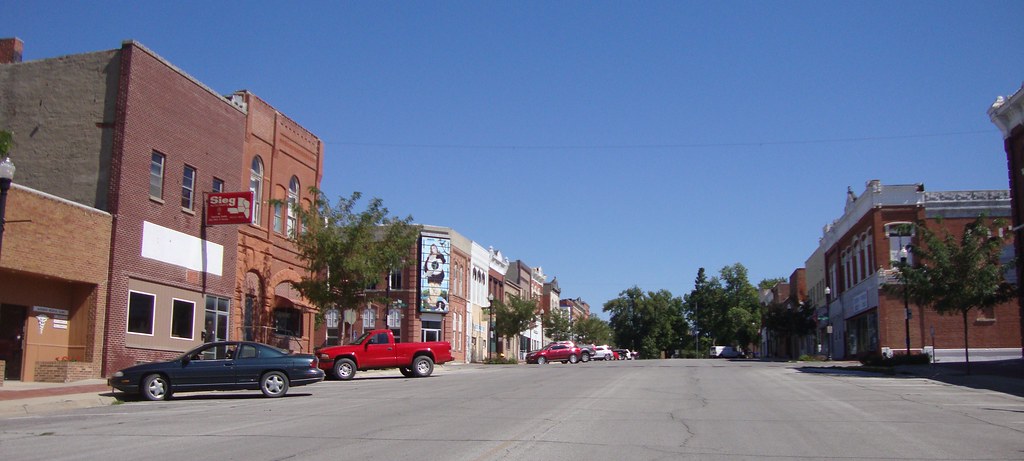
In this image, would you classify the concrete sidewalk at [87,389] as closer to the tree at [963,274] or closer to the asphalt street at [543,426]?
the asphalt street at [543,426]

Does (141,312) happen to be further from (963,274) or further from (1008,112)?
(1008,112)

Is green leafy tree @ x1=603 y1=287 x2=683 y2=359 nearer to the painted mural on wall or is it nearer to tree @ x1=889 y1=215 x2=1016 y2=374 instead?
the painted mural on wall

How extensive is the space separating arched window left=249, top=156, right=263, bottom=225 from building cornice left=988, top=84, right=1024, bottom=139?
31356 millimetres

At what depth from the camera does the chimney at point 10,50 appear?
102ft

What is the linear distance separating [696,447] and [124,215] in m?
21.2

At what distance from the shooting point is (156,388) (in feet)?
67.7

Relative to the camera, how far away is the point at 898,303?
49.4 metres

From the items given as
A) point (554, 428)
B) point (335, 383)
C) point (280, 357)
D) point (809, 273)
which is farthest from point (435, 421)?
point (809, 273)

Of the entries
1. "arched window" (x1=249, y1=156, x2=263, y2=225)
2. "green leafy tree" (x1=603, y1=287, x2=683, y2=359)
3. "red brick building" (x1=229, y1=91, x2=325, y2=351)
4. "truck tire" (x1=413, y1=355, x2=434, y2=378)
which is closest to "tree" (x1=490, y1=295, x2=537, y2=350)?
"red brick building" (x1=229, y1=91, x2=325, y2=351)

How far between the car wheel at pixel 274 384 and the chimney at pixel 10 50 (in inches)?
710

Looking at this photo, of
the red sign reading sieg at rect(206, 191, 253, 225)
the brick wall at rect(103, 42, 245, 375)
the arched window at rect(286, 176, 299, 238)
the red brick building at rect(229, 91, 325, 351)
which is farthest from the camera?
the arched window at rect(286, 176, 299, 238)

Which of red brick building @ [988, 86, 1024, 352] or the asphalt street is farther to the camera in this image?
red brick building @ [988, 86, 1024, 352]

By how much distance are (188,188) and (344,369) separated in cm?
842

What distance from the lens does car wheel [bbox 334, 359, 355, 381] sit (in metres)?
30.6
